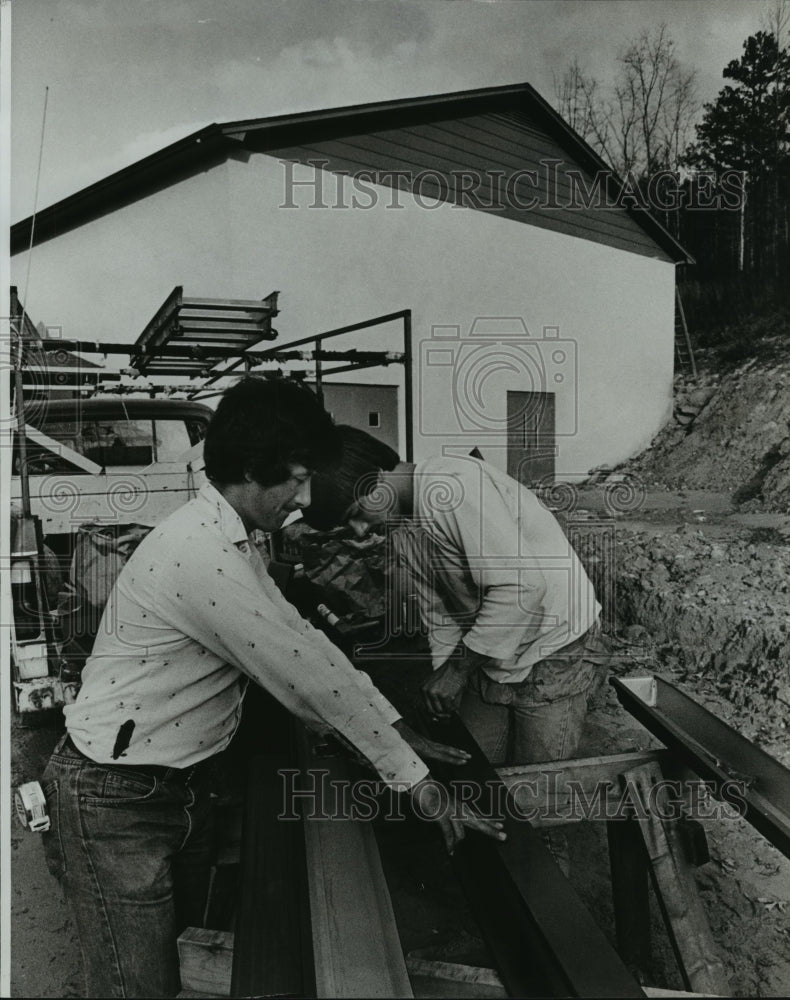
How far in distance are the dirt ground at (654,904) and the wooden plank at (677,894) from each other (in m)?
0.18

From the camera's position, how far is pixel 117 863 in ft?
4.55

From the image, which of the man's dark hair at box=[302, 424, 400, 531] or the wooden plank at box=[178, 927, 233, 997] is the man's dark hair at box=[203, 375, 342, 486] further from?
the wooden plank at box=[178, 927, 233, 997]

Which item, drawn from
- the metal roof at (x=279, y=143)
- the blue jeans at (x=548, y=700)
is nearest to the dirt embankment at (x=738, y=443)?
the metal roof at (x=279, y=143)

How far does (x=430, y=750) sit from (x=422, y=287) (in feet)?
4.08

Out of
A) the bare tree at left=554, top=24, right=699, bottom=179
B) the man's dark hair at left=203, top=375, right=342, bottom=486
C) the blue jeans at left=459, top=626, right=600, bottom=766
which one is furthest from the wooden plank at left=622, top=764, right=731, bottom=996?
the bare tree at left=554, top=24, right=699, bottom=179

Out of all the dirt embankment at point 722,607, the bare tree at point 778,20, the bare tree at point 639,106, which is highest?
the bare tree at point 778,20

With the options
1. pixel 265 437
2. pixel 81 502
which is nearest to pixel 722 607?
pixel 265 437

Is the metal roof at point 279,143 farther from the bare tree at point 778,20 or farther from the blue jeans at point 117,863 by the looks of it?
the blue jeans at point 117,863

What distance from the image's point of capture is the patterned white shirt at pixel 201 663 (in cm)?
119

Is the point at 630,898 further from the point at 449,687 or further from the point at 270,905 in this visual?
the point at 270,905

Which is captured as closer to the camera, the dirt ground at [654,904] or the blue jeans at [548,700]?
the dirt ground at [654,904]

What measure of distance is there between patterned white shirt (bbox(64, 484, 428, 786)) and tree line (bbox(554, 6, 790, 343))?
1420mm

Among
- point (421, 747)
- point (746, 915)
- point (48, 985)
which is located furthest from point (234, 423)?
point (746, 915)

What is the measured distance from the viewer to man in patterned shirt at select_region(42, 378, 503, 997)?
3.99 feet
